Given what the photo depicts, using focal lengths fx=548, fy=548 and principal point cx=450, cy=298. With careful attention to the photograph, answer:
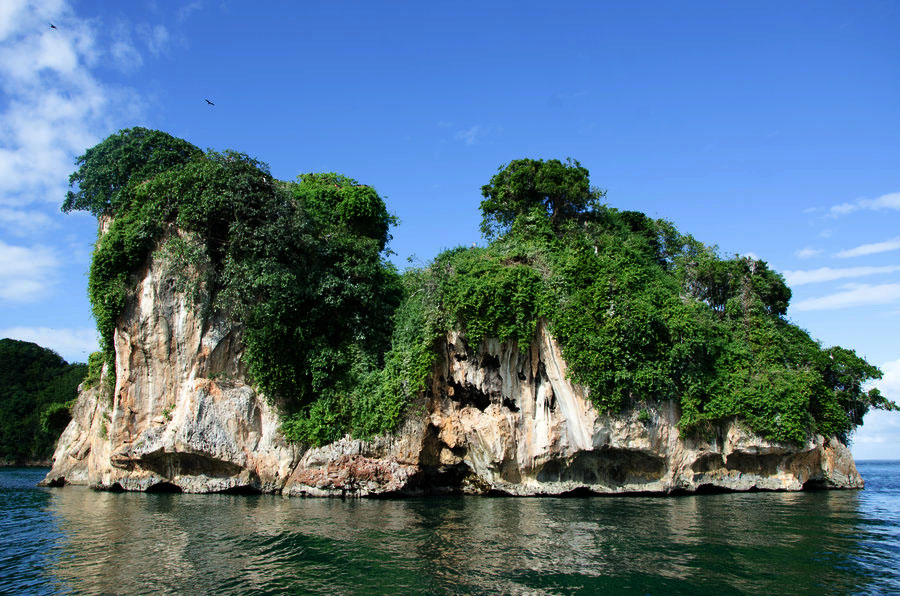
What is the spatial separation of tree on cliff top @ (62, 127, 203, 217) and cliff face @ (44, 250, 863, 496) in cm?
552

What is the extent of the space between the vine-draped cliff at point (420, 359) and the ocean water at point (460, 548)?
3105 mm

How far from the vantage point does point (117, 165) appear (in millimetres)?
25328

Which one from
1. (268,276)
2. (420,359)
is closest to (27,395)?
(268,276)

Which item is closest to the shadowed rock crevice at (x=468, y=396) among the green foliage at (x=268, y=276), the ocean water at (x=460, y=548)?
the green foliage at (x=268, y=276)

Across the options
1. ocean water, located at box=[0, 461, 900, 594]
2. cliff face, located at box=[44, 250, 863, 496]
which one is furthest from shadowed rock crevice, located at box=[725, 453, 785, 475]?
ocean water, located at box=[0, 461, 900, 594]

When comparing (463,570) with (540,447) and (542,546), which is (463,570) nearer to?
(542,546)

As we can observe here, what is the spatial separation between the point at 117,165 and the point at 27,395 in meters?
41.6

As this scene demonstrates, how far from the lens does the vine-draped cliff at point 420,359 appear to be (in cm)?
1944

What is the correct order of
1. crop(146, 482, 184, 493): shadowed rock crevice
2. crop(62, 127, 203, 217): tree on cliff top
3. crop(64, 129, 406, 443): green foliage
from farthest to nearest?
crop(62, 127, 203, 217): tree on cliff top < crop(146, 482, 184, 493): shadowed rock crevice < crop(64, 129, 406, 443): green foliage

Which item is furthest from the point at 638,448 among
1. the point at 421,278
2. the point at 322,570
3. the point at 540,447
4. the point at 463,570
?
the point at 322,570

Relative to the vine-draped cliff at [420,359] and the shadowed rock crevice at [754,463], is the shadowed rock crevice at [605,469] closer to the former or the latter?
the vine-draped cliff at [420,359]

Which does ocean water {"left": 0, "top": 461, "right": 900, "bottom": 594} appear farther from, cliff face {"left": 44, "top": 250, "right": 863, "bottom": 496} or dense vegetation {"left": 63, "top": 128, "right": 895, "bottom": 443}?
dense vegetation {"left": 63, "top": 128, "right": 895, "bottom": 443}

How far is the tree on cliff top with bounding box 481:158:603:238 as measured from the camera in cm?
2614

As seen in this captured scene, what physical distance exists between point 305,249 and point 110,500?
37.9ft
